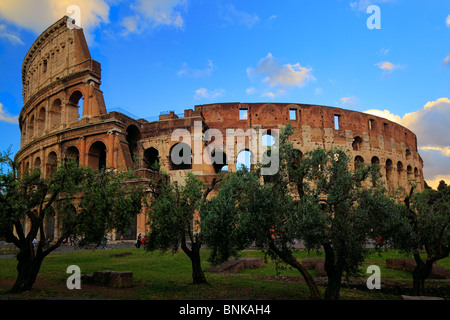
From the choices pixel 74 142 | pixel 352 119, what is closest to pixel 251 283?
pixel 74 142

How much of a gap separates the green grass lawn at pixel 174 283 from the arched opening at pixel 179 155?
48.9 ft

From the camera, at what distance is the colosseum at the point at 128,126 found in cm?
2728

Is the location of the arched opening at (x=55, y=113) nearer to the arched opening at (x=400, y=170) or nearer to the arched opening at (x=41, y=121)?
the arched opening at (x=41, y=121)

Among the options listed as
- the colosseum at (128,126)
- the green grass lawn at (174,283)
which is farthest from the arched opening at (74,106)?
the green grass lawn at (174,283)

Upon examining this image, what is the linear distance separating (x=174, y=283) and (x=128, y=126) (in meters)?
20.5

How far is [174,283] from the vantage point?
9.59m

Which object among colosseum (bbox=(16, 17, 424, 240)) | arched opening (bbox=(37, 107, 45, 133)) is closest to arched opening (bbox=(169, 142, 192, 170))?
colosseum (bbox=(16, 17, 424, 240))

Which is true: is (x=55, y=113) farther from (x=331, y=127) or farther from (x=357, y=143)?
(x=357, y=143)

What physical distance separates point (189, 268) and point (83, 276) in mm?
3837

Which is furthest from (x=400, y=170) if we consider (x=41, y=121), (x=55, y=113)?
(x=41, y=121)

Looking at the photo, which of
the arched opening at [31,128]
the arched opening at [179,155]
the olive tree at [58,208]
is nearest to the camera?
the olive tree at [58,208]

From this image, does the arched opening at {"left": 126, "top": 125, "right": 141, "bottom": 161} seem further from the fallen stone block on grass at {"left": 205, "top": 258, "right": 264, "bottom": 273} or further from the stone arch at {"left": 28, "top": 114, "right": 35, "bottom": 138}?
the fallen stone block on grass at {"left": 205, "top": 258, "right": 264, "bottom": 273}

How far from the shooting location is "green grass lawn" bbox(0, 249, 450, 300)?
8.00 metres

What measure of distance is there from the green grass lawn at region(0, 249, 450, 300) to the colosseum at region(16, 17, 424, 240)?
1062 cm
